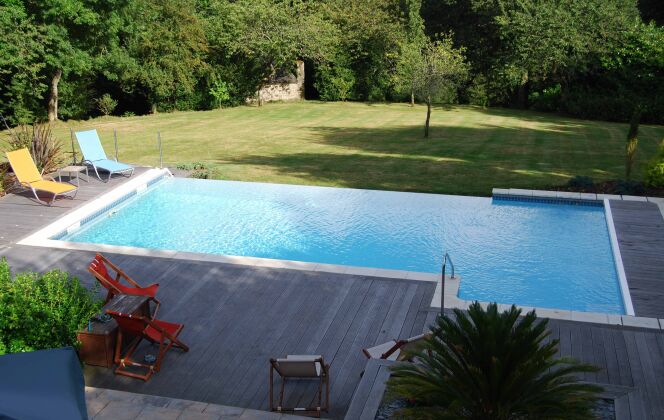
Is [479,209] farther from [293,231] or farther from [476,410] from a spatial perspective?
[476,410]

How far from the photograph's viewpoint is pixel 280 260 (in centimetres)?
918

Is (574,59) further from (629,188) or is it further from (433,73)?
(629,188)

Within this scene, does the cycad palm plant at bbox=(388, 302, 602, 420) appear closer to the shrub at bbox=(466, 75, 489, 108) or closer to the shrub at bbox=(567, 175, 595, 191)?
the shrub at bbox=(567, 175, 595, 191)

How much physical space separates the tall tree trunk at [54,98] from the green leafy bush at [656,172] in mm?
19470

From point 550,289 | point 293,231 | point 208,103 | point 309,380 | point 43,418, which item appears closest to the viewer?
point 43,418

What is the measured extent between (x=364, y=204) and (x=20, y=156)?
6.40m

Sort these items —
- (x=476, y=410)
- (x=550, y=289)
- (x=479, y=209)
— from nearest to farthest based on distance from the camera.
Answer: (x=476, y=410)
(x=550, y=289)
(x=479, y=209)

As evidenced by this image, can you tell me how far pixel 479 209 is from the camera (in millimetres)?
12727

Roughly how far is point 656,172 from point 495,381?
9709mm

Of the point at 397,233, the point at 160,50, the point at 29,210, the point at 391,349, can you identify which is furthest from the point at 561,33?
the point at 391,349

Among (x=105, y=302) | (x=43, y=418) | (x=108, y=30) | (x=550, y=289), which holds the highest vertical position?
(x=108, y=30)

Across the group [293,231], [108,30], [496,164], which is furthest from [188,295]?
[108,30]

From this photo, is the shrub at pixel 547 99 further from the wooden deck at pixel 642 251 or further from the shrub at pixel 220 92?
the wooden deck at pixel 642 251

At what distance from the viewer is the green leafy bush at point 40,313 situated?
6461mm
